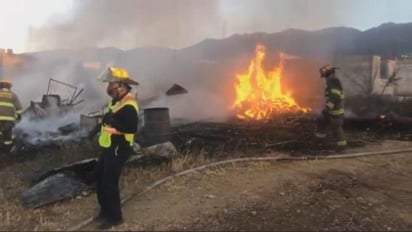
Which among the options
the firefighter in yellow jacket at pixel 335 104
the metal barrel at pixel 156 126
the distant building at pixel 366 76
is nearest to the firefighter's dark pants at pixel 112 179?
the metal barrel at pixel 156 126

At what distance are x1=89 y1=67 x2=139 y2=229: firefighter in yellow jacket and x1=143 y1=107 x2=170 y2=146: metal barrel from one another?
172 inches

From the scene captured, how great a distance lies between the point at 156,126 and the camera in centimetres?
974

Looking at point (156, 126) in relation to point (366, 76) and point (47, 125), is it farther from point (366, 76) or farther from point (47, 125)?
point (366, 76)

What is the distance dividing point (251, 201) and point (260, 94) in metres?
10.6

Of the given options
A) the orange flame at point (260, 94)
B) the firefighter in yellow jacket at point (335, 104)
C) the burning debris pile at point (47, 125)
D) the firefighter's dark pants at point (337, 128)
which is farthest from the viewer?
the orange flame at point (260, 94)

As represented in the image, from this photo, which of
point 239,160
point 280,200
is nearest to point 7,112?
point 239,160

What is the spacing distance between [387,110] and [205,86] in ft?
28.5

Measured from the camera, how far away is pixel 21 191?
669 cm

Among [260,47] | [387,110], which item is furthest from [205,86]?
[387,110]

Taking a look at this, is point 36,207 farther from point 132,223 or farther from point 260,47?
point 260,47

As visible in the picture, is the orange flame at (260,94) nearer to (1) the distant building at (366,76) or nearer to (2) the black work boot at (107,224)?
(1) the distant building at (366,76)

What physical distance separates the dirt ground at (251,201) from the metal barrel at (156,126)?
7.38 ft

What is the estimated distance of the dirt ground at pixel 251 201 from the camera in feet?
17.6

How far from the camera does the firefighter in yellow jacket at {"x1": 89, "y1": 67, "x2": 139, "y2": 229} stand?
5203mm
